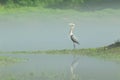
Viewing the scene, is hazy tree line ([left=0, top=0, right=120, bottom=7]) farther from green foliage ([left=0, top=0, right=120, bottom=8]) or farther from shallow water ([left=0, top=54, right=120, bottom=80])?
shallow water ([left=0, top=54, right=120, bottom=80])

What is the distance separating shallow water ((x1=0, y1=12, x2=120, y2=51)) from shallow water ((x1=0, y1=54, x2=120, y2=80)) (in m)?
3.45

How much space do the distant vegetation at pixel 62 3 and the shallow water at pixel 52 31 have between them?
3126 millimetres

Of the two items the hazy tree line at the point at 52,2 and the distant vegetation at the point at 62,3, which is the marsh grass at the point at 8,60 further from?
the hazy tree line at the point at 52,2

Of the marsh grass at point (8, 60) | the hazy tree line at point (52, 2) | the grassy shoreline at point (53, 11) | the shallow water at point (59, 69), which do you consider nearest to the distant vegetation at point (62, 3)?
the hazy tree line at point (52, 2)

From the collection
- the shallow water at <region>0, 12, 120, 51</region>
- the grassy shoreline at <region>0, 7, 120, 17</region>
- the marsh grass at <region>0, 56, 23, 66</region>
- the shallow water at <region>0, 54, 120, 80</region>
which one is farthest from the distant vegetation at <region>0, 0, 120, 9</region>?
the shallow water at <region>0, 54, 120, 80</region>

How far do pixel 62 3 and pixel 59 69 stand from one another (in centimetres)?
2551

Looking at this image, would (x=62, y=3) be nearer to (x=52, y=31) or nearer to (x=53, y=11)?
(x=53, y=11)

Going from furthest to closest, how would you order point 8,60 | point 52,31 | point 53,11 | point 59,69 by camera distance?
point 53,11 → point 52,31 → point 8,60 → point 59,69

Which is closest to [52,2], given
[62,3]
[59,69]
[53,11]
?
[62,3]

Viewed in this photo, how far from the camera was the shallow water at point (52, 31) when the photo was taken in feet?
60.9

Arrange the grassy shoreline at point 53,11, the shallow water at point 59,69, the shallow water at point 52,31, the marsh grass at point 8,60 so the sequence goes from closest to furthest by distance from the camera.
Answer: the shallow water at point 59,69 < the marsh grass at point 8,60 < the shallow water at point 52,31 < the grassy shoreline at point 53,11

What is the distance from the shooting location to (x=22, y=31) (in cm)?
2408

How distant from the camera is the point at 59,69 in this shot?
1222 centimetres

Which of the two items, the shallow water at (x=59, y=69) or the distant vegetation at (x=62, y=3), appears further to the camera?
the distant vegetation at (x=62, y=3)
